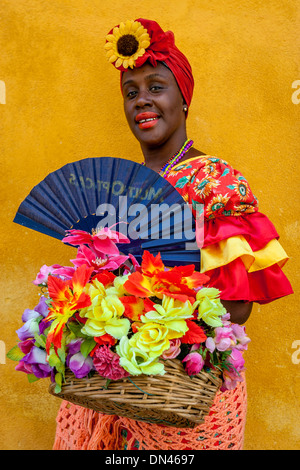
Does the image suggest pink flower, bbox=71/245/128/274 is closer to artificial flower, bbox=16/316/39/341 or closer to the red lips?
artificial flower, bbox=16/316/39/341

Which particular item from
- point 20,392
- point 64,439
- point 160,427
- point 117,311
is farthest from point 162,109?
point 20,392

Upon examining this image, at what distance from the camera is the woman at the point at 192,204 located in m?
1.66

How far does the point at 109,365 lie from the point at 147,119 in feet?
3.39

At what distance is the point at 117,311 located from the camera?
1358 millimetres

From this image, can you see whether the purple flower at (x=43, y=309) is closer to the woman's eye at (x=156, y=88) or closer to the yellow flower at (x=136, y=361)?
the yellow flower at (x=136, y=361)

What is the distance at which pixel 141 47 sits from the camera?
1952 mm

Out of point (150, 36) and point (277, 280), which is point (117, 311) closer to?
point (277, 280)

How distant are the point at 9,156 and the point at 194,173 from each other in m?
1.20

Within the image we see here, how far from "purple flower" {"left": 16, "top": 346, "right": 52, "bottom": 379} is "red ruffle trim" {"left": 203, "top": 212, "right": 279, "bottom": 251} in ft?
1.97

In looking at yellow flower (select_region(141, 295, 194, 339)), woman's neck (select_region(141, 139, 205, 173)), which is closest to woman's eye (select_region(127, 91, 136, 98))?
woman's neck (select_region(141, 139, 205, 173))

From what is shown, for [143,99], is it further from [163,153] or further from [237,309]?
[237,309]

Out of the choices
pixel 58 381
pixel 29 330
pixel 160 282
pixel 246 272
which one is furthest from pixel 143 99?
pixel 58 381

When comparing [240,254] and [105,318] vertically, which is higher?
[240,254]

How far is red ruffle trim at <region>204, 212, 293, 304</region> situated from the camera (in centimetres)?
164
